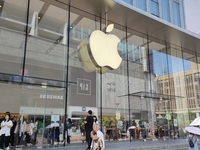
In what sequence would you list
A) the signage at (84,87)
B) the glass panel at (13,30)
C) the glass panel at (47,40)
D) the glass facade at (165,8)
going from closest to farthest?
the glass panel at (13,30) → the glass panel at (47,40) → the signage at (84,87) → the glass facade at (165,8)

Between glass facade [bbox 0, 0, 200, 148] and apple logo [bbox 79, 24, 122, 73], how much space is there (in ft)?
0.60

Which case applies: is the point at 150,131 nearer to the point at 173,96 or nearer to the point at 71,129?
the point at 173,96

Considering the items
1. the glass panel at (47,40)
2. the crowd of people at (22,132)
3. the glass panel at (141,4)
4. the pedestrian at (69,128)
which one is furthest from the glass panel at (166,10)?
the crowd of people at (22,132)

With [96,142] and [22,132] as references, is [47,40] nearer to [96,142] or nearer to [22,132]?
[22,132]

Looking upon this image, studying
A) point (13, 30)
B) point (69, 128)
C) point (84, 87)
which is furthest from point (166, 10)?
point (69, 128)

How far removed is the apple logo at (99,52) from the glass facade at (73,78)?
18 centimetres

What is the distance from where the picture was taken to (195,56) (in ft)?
61.0

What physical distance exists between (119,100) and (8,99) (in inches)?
351

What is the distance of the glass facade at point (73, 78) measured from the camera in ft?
34.1

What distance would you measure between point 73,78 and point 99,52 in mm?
2177

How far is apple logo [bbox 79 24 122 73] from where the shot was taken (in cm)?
1093

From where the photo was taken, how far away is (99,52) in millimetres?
11047

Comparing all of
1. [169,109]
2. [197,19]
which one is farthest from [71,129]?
[197,19]

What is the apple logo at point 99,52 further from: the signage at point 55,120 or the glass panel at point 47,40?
the signage at point 55,120
